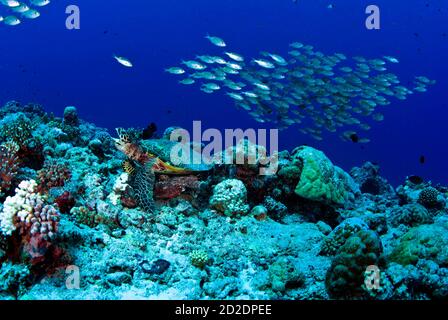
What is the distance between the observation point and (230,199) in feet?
24.0

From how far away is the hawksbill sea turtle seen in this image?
269 inches

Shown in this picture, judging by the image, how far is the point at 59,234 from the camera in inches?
211

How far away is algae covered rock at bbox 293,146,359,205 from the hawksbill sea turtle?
8.81 feet

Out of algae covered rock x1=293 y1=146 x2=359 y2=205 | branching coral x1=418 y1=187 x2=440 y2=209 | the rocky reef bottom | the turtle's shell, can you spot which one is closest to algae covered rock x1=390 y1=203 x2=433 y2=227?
the rocky reef bottom

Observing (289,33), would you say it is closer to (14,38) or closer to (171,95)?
(171,95)

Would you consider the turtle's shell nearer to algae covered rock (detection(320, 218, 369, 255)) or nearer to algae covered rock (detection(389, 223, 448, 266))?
algae covered rock (detection(320, 218, 369, 255))

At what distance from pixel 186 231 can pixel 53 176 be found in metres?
2.86

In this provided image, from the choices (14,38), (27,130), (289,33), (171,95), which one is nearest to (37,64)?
(14,38)

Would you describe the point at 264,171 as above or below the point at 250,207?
above

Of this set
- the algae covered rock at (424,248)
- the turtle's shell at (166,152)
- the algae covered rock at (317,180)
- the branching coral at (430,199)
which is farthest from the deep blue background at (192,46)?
the algae covered rock at (424,248)

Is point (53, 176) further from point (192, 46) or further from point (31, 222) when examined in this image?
point (192, 46)

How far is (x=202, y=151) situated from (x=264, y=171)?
1.81 m

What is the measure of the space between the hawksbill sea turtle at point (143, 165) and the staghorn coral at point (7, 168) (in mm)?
1832

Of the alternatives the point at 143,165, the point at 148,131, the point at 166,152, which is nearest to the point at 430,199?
the point at 166,152
